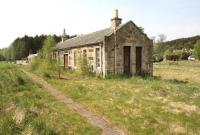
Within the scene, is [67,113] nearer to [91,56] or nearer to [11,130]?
[11,130]

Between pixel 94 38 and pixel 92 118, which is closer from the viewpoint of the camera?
pixel 92 118

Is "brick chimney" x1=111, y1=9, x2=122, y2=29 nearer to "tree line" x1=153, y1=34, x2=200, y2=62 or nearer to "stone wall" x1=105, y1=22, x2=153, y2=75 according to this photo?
"stone wall" x1=105, y1=22, x2=153, y2=75

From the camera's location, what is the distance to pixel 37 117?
31.6 feet

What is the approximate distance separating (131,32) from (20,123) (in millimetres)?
17306

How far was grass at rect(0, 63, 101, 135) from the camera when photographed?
7895mm

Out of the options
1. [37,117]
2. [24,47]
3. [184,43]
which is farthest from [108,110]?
[184,43]

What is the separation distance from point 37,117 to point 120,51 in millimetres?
14789

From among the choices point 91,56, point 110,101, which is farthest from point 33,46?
point 110,101

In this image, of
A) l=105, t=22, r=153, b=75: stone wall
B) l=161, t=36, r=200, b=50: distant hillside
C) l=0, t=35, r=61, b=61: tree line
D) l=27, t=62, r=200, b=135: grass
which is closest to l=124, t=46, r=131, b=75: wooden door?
l=105, t=22, r=153, b=75: stone wall

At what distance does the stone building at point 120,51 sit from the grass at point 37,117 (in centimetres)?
878

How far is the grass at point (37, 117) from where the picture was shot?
789 cm

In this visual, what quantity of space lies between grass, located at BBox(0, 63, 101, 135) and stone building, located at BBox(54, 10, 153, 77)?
346 inches

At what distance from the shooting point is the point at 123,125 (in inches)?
374

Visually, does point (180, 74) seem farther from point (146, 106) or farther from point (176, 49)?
point (176, 49)
